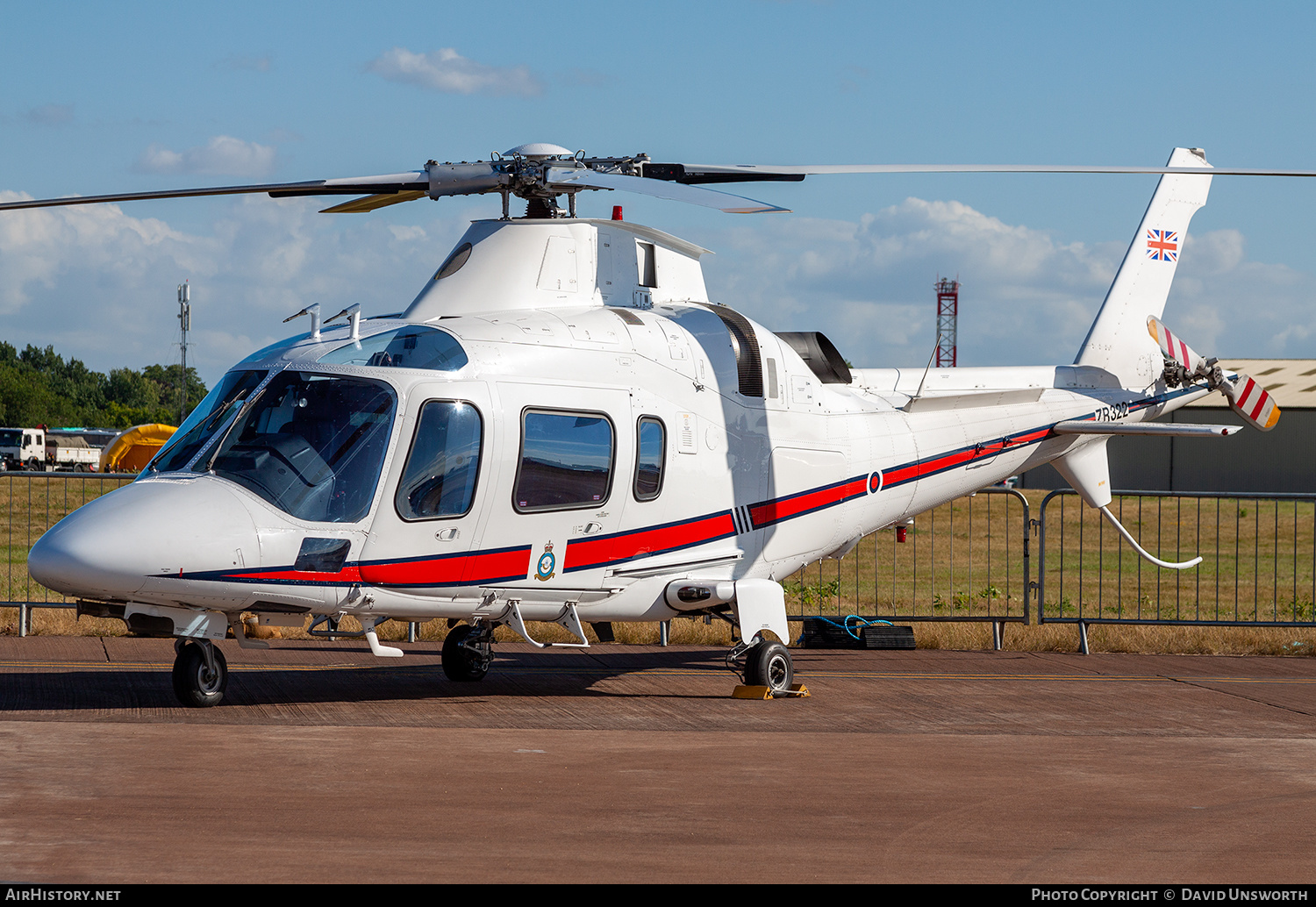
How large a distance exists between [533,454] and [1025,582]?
22.7ft

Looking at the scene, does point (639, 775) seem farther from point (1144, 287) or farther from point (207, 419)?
point (1144, 287)

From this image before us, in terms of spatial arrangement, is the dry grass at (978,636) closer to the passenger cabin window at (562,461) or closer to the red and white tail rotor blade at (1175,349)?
the red and white tail rotor blade at (1175,349)

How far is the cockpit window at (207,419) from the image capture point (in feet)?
30.1

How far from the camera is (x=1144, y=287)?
14750 mm

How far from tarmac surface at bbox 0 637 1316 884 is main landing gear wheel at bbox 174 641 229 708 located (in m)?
0.16

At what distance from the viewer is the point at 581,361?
10.4 meters

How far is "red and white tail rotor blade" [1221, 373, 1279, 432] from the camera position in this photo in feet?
46.9

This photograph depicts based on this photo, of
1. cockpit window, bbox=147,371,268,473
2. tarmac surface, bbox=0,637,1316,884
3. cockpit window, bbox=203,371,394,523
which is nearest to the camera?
tarmac surface, bbox=0,637,1316,884

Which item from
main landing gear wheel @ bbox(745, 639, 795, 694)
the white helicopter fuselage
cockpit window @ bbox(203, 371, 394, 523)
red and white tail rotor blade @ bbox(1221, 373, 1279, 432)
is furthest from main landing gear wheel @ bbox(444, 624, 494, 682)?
red and white tail rotor blade @ bbox(1221, 373, 1279, 432)

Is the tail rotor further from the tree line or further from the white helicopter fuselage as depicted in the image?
the tree line

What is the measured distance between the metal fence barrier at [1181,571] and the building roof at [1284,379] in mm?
14705

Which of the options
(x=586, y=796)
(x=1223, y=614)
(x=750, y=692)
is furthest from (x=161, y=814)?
(x=1223, y=614)

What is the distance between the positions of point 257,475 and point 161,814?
2.87m
